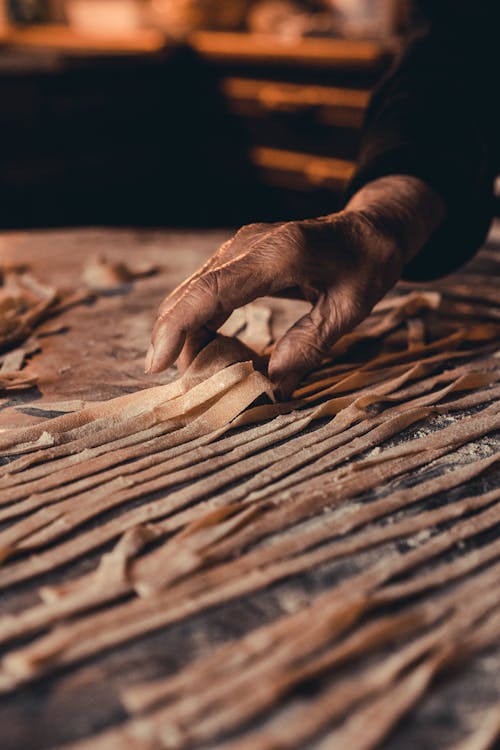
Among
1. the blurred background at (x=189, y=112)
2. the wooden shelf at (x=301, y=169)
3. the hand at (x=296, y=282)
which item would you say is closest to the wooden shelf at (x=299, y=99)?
the blurred background at (x=189, y=112)

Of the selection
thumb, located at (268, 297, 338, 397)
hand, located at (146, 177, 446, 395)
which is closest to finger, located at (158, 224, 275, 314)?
hand, located at (146, 177, 446, 395)

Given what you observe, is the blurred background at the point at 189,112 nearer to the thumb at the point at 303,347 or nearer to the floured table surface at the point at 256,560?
the thumb at the point at 303,347

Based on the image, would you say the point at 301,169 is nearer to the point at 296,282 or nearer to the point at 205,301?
the point at 296,282

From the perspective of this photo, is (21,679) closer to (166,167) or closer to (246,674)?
(246,674)

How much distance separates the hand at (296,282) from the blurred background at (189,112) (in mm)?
2303

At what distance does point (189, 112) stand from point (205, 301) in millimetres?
3427

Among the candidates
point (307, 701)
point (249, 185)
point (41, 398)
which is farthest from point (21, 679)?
point (249, 185)

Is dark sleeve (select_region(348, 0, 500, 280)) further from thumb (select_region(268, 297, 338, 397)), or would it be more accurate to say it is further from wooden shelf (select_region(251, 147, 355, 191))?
wooden shelf (select_region(251, 147, 355, 191))

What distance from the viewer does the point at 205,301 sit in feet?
3.31

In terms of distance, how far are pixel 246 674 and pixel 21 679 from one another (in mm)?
173

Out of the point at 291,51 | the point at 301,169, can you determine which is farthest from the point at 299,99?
the point at 301,169

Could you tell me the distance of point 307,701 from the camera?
1.93 feet

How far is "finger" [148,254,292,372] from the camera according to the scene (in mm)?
994

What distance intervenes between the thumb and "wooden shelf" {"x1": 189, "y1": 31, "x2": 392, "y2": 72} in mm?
2397
